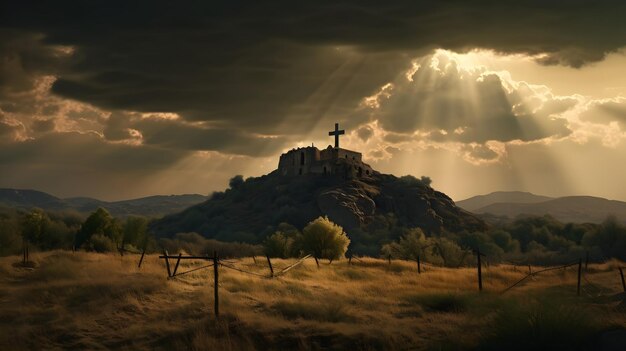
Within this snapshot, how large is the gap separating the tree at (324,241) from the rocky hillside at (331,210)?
6645 cm

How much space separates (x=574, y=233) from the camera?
409 ft

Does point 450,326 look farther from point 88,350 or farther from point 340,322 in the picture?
point 88,350

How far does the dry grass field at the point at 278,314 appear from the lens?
1666 cm

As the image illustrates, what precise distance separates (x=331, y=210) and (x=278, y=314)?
11260 cm

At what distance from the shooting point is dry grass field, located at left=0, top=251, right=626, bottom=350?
16656mm

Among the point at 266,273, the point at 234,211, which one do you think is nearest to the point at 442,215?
the point at 234,211

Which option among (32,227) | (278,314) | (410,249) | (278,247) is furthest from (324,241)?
(32,227)

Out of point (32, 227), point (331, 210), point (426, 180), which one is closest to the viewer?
point (32, 227)

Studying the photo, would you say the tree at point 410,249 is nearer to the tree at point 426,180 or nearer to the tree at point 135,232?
the tree at point 135,232

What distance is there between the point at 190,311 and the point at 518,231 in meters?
126

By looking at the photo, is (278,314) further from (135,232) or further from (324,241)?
(135,232)

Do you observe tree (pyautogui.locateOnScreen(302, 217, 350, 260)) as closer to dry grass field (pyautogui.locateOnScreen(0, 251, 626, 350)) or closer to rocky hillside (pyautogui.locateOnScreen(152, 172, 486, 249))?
dry grass field (pyautogui.locateOnScreen(0, 251, 626, 350))

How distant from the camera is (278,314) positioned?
21.7 m

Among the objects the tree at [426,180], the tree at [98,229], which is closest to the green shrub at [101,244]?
the tree at [98,229]
